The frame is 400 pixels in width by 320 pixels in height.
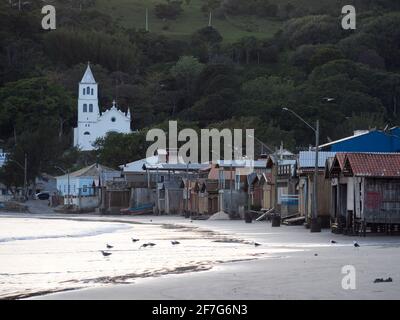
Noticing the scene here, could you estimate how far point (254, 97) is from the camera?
166 meters

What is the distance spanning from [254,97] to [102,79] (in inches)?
1443

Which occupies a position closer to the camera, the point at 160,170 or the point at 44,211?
the point at 160,170

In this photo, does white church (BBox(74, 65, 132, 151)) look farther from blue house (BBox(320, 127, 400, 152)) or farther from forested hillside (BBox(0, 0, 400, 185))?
blue house (BBox(320, 127, 400, 152))

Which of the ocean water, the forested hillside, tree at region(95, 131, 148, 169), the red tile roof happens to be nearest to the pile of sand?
the ocean water

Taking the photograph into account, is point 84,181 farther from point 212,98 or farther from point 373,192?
point 373,192

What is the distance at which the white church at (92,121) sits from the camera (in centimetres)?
15738

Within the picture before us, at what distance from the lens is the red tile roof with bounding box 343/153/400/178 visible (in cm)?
4044

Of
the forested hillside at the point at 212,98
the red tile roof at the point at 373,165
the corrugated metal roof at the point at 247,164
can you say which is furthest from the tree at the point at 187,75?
the red tile roof at the point at 373,165

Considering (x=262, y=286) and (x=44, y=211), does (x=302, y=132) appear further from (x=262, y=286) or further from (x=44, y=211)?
(x=262, y=286)

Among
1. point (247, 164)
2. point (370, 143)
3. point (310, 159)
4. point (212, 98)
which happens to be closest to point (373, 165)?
point (310, 159)

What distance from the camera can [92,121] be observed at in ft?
527

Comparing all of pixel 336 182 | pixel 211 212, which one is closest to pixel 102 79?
pixel 211 212

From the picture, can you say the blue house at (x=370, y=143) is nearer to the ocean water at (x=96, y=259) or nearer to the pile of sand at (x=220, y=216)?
the pile of sand at (x=220, y=216)
